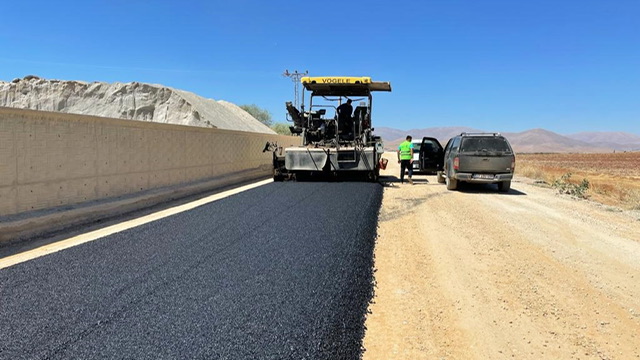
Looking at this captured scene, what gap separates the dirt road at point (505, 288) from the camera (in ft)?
11.7

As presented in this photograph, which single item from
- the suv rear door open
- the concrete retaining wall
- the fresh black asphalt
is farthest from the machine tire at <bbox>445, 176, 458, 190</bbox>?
the concrete retaining wall

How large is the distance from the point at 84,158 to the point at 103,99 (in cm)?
3659

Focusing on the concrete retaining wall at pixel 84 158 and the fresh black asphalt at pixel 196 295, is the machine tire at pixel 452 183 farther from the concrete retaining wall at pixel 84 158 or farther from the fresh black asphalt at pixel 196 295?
the concrete retaining wall at pixel 84 158

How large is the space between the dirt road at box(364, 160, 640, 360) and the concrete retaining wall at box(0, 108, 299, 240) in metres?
5.48

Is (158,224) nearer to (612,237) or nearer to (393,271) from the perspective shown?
(393,271)

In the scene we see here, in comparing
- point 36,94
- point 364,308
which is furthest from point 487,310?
point 36,94

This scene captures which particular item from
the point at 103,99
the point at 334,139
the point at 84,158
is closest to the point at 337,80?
the point at 334,139

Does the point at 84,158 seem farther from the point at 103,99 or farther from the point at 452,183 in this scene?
the point at 103,99

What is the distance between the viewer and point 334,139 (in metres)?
15.6

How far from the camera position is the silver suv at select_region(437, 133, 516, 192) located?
1299cm

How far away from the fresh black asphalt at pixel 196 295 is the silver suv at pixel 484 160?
280 inches

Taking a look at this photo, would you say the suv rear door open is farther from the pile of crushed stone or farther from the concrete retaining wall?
the pile of crushed stone

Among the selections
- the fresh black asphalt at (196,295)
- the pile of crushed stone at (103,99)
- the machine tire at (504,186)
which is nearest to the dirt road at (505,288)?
the fresh black asphalt at (196,295)

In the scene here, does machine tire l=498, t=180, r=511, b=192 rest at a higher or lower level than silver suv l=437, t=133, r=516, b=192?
lower
